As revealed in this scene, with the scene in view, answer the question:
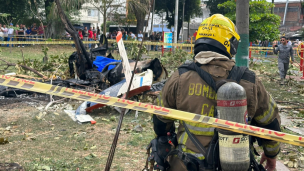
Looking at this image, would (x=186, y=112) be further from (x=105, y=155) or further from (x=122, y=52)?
(x=105, y=155)

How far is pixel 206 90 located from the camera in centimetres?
214

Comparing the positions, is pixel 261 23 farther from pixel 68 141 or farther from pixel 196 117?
pixel 196 117

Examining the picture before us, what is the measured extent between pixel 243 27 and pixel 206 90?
4.39 meters

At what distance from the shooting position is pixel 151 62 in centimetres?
834

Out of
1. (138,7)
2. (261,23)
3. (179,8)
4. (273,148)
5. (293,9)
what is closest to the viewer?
(273,148)

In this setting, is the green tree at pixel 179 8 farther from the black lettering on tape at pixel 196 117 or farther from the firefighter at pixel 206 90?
the black lettering on tape at pixel 196 117

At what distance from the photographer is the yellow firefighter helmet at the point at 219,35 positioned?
2215mm

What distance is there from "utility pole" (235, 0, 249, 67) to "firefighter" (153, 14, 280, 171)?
400 centimetres

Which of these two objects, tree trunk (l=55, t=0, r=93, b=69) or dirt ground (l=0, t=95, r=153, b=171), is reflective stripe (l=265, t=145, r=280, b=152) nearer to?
dirt ground (l=0, t=95, r=153, b=171)

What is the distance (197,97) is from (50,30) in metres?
28.7

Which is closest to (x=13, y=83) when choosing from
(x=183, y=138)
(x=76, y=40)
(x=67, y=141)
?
(x=183, y=138)

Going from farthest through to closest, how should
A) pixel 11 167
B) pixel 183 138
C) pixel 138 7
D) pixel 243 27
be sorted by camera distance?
pixel 138 7
pixel 243 27
pixel 11 167
pixel 183 138

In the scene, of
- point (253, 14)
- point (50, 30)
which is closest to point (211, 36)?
point (253, 14)

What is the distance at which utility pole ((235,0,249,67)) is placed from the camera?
19.8 feet
